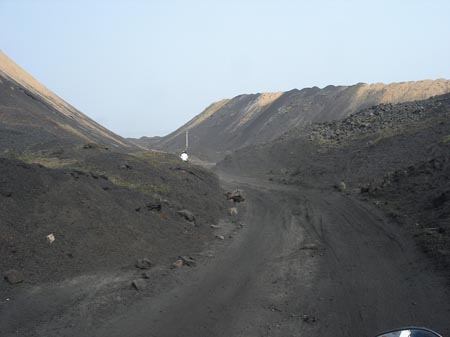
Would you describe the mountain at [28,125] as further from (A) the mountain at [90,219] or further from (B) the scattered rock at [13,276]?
(B) the scattered rock at [13,276]

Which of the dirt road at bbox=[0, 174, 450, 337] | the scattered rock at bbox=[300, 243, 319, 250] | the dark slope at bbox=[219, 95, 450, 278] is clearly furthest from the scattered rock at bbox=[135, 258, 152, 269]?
the dark slope at bbox=[219, 95, 450, 278]

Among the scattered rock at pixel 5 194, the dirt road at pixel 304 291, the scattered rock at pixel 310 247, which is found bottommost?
the dirt road at pixel 304 291

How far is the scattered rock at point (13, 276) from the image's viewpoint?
35.5 feet

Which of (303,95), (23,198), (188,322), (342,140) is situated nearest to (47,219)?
(23,198)

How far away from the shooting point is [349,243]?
1580 cm

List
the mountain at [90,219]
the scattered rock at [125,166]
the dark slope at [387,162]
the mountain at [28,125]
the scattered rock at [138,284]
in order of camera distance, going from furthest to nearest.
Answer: the mountain at [28,125] < the scattered rock at [125,166] < the dark slope at [387,162] < the mountain at [90,219] < the scattered rock at [138,284]

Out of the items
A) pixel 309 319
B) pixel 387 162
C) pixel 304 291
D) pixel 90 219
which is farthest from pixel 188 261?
pixel 387 162

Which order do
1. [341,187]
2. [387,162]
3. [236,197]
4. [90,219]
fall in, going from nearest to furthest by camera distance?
[90,219]
[236,197]
[341,187]
[387,162]

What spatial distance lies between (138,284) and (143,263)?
5.22ft

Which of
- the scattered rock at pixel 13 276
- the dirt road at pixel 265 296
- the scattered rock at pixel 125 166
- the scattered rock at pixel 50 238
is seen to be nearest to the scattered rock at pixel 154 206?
the dirt road at pixel 265 296

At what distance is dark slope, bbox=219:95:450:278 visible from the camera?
58.1ft

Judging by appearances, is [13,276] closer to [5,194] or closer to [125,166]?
[5,194]

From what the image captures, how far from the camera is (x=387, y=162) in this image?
31562 millimetres

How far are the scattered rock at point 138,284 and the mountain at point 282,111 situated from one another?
63.0 meters
